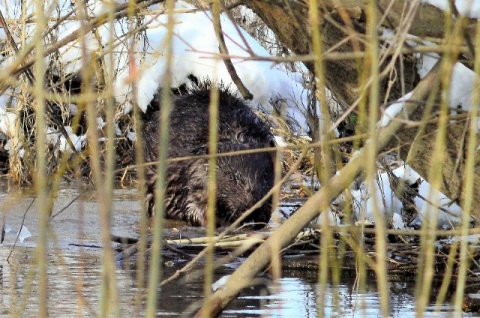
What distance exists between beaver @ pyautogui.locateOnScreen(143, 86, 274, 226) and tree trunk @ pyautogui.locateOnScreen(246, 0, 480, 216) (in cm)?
341

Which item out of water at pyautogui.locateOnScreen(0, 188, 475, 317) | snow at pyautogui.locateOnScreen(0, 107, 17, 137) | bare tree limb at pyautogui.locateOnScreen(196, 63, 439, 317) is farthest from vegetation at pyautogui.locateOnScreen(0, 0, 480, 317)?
snow at pyautogui.locateOnScreen(0, 107, 17, 137)

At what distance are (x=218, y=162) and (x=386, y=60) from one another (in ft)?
13.3

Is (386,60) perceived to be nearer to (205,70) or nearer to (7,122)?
(7,122)

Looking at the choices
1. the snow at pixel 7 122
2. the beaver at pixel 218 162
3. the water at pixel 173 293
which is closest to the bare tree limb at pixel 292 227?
the water at pixel 173 293

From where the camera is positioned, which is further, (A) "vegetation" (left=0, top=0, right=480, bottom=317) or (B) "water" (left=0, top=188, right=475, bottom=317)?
(B) "water" (left=0, top=188, right=475, bottom=317)

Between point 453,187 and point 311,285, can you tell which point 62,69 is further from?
point 453,187

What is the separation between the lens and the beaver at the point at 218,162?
281 inches

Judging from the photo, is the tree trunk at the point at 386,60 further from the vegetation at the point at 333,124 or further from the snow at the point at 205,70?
the snow at the point at 205,70

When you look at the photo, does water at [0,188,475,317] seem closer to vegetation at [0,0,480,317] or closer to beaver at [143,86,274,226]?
vegetation at [0,0,480,317]

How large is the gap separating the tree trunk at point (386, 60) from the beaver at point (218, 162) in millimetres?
3408

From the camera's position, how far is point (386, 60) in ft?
10.9

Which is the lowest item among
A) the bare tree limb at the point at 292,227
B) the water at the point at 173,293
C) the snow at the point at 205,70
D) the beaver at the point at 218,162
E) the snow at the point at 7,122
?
the water at the point at 173,293

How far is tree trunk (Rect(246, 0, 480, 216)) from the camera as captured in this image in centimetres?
304

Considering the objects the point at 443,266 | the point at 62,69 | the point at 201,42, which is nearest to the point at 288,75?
the point at 201,42
